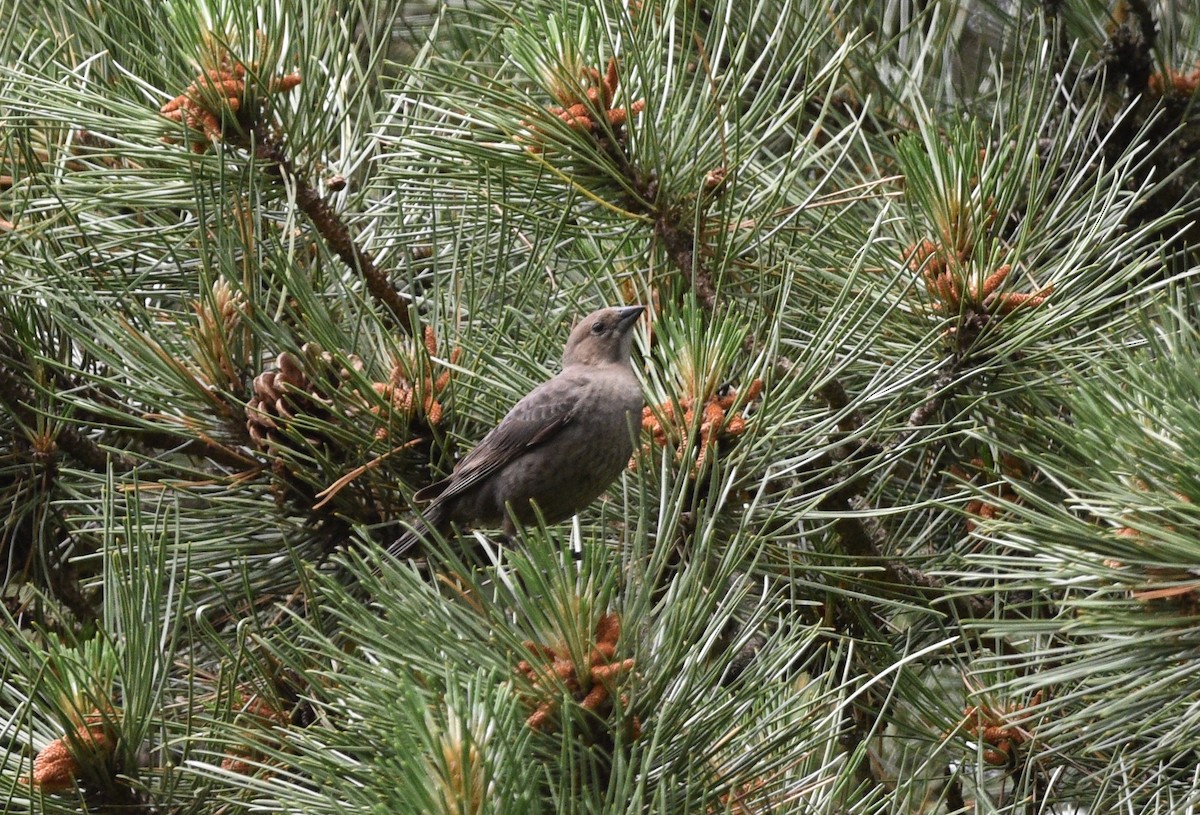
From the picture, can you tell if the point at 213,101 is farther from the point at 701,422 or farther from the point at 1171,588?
the point at 1171,588

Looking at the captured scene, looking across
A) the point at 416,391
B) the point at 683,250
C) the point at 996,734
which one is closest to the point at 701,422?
the point at 683,250

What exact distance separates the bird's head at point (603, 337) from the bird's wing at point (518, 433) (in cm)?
8

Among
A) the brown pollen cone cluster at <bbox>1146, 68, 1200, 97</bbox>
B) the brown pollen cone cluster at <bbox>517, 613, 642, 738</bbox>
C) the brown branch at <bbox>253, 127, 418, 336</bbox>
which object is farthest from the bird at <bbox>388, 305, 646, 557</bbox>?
the brown pollen cone cluster at <bbox>1146, 68, 1200, 97</bbox>

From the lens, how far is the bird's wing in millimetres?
2693

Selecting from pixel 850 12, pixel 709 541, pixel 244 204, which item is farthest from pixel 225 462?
pixel 850 12

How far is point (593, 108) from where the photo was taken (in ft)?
8.09

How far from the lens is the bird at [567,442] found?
2.90m

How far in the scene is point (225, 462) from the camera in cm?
261

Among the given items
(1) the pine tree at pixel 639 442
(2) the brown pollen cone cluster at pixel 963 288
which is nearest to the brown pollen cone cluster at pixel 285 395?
(1) the pine tree at pixel 639 442

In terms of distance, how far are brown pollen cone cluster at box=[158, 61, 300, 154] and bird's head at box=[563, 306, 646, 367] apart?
2.69 ft

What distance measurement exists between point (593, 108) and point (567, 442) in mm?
931

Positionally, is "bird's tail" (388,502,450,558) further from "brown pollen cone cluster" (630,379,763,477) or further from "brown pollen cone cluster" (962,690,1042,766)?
"brown pollen cone cluster" (962,690,1042,766)

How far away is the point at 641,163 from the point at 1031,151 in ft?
2.37

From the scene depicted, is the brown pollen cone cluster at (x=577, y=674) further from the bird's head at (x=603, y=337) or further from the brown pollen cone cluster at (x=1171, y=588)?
the bird's head at (x=603, y=337)
